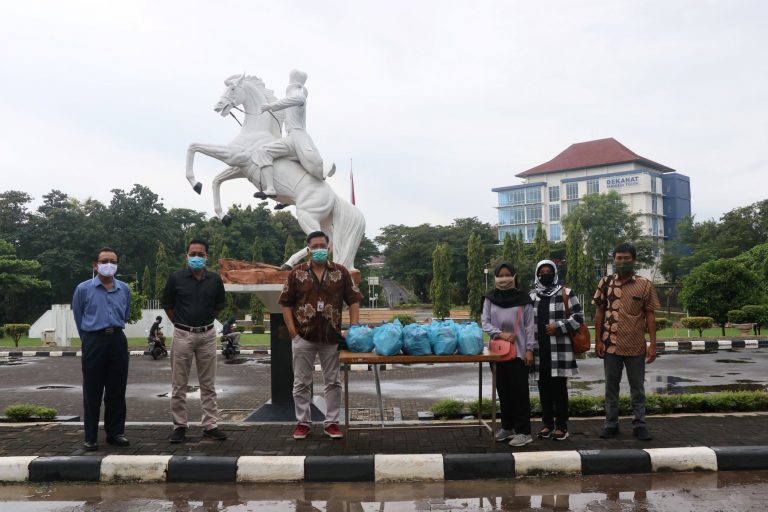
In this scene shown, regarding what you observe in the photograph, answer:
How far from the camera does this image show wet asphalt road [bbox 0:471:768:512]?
157 inches

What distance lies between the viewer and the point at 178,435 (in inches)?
215

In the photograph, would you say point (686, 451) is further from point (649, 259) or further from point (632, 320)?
point (649, 259)

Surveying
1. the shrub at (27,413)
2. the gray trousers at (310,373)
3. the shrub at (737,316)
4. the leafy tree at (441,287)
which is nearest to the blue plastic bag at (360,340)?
the gray trousers at (310,373)

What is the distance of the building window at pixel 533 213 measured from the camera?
70.2 metres

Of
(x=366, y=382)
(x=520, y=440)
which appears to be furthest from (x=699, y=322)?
(x=520, y=440)

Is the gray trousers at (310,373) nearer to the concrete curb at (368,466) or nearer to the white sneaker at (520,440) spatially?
the concrete curb at (368,466)

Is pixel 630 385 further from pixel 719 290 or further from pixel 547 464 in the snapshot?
pixel 719 290

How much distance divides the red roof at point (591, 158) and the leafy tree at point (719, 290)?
4755 centimetres

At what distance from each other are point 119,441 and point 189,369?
773mm

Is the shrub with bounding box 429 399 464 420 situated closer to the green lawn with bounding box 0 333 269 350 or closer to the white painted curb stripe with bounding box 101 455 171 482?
the white painted curb stripe with bounding box 101 455 171 482

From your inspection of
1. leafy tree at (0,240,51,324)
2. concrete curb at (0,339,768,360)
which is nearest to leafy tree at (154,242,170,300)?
leafy tree at (0,240,51,324)

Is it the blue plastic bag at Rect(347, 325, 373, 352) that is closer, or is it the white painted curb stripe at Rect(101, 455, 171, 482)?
the white painted curb stripe at Rect(101, 455, 171, 482)

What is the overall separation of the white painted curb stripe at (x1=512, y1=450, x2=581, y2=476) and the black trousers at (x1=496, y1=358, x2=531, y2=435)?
1.53ft

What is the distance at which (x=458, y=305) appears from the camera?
167 feet
